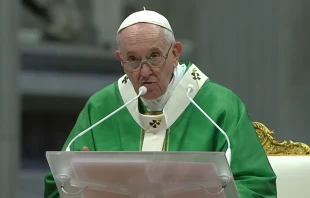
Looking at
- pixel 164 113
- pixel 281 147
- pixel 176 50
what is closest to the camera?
pixel 176 50

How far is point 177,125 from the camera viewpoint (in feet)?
13.5

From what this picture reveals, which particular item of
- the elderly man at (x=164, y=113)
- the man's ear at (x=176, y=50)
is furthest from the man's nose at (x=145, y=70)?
the man's ear at (x=176, y=50)

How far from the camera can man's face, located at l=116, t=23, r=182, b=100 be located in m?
3.81

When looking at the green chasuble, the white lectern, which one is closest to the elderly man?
the green chasuble

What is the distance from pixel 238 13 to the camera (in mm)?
8695

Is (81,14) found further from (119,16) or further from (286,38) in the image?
(286,38)

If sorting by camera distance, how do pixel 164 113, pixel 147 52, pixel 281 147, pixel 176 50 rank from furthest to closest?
pixel 281 147
pixel 164 113
pixel 176 50
pixel 147 52

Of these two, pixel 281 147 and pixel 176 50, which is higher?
pixel 176 50

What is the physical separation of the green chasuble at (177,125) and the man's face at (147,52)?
0.67ft

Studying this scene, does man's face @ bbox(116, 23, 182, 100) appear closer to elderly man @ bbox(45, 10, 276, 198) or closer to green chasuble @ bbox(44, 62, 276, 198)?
elderly man @ bbox(45, 10, 276, 198)

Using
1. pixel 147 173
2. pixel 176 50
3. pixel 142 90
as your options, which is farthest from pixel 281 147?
pixel 147 173

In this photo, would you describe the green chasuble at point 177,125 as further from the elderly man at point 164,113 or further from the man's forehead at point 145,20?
the man's forehead at point 145,20

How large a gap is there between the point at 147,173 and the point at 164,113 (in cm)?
77

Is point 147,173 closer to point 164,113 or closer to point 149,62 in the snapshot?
point 149,62
